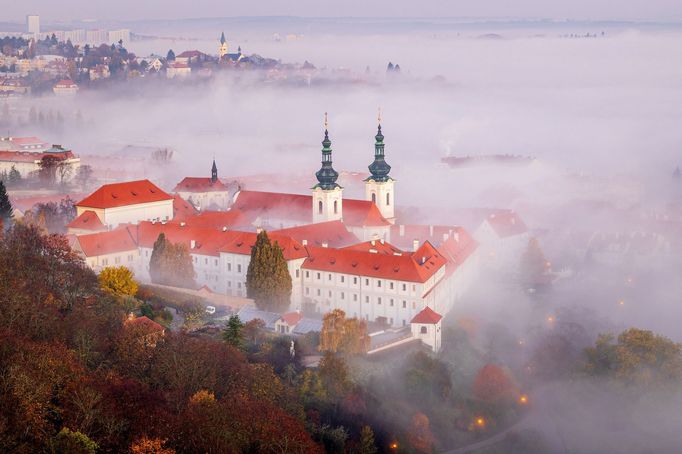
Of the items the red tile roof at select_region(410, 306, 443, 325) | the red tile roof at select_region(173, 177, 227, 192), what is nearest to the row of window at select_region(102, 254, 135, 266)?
the red tile roof at select_region(410, 306, 443, 325)

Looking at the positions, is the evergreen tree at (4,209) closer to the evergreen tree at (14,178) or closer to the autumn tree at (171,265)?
the autumn tree at (171,265)

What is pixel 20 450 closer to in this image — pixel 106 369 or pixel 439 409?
pixel 106 369

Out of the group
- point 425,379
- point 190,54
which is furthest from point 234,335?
point 190,54

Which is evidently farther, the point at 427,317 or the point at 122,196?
the point at 122,196

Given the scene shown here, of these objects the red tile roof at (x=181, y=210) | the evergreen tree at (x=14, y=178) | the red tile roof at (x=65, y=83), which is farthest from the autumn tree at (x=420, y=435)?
the red tile roof at (x=65, y=83)

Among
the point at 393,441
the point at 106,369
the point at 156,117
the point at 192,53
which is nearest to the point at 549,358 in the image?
the point at 393,441

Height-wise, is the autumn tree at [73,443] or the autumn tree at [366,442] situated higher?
the autumn tree at [73,443]

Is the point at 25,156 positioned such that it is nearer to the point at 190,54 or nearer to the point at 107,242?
the point at 107,242
